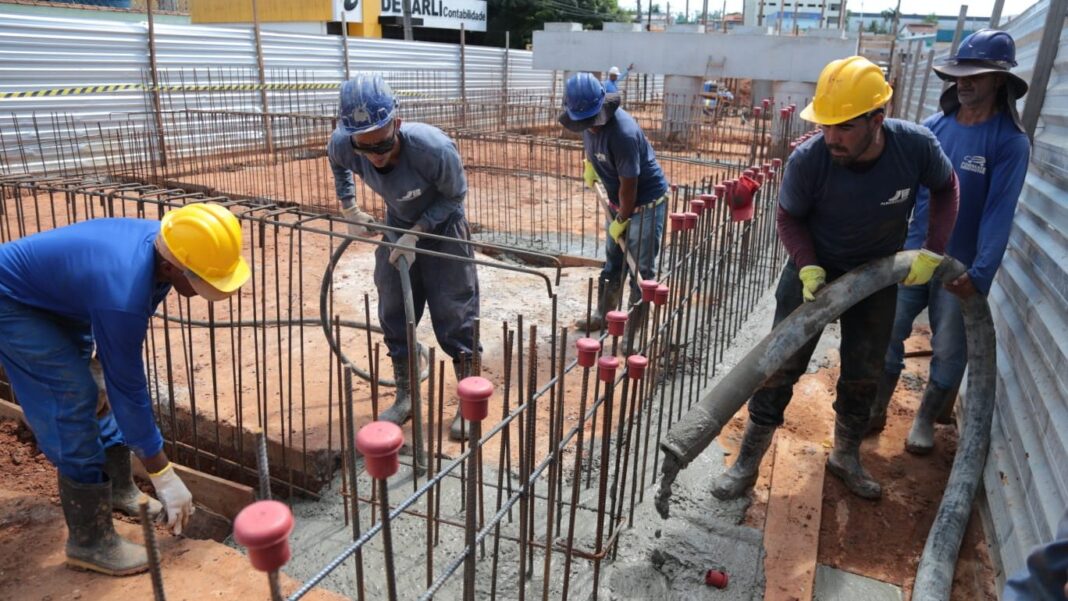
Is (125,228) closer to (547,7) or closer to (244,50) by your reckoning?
(244,50)

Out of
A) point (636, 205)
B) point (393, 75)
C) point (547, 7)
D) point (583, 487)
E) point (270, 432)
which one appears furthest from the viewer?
point (547, 7)

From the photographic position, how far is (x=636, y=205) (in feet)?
17.4

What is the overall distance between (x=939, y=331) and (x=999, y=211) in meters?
0.74

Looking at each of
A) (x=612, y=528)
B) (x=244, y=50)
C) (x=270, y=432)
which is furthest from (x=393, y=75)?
(x=612, y=528)

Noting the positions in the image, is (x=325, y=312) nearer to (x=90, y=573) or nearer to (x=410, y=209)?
(x=410, y=209)

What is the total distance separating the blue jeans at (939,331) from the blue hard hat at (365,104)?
2.81 m

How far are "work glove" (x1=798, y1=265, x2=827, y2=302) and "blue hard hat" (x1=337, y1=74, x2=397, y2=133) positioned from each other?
2.10 m

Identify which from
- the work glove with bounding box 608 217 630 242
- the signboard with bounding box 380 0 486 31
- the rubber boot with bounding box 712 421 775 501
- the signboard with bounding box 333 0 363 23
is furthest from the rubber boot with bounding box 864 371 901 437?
the signboard with bounding box 333 0 363 23

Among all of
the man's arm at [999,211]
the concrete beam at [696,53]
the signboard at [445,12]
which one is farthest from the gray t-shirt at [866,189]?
the signboard at [445,12]

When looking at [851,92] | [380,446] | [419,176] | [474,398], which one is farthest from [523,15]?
[380,446]

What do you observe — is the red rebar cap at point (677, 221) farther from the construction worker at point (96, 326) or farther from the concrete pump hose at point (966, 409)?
the construction worker at point (96, 326)

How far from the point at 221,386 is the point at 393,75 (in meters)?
16.1

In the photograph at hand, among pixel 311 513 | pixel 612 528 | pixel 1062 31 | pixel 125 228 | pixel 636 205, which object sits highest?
pixel 1062 31

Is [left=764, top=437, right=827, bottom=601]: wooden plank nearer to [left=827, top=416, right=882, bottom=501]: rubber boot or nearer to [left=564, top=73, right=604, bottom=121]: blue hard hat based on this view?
[left=827, top=416, right=882, bottom=501]: rubber boot
